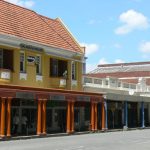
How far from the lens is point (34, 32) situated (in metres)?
42.6

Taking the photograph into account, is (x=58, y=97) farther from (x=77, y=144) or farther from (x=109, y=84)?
(x=109, y=84)

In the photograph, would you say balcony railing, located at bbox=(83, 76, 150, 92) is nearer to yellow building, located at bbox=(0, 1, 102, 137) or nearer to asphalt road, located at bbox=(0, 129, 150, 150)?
yellow building, located at bbox=(0, 1, 102, 137)

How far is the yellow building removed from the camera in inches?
1437

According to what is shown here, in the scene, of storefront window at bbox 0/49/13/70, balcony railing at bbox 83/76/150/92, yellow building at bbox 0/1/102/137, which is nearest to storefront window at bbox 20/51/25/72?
yellow building at bbox 0/1/102/137

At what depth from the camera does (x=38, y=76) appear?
41.6 m

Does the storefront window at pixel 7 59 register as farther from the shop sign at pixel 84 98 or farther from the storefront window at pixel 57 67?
the shop sign at pixel 84 98

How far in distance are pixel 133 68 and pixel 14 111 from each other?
44.9 metres

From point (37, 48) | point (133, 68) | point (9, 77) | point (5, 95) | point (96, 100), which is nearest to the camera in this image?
point (5, 95)

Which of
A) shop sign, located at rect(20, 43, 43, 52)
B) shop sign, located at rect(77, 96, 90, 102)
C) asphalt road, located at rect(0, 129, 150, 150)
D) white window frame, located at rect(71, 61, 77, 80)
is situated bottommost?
asphalt road, located at rect(0, 129, 150, 150)

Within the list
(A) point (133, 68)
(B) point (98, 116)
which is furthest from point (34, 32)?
(A) point (133, 68)

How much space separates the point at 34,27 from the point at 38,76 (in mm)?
4692

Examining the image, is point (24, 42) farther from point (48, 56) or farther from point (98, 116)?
point (98, 116)

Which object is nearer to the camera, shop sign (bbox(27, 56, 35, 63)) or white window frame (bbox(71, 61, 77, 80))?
shop sign (bbox(27, 56, 35, 63))


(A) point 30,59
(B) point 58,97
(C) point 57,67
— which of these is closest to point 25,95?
(B) point 58,97
